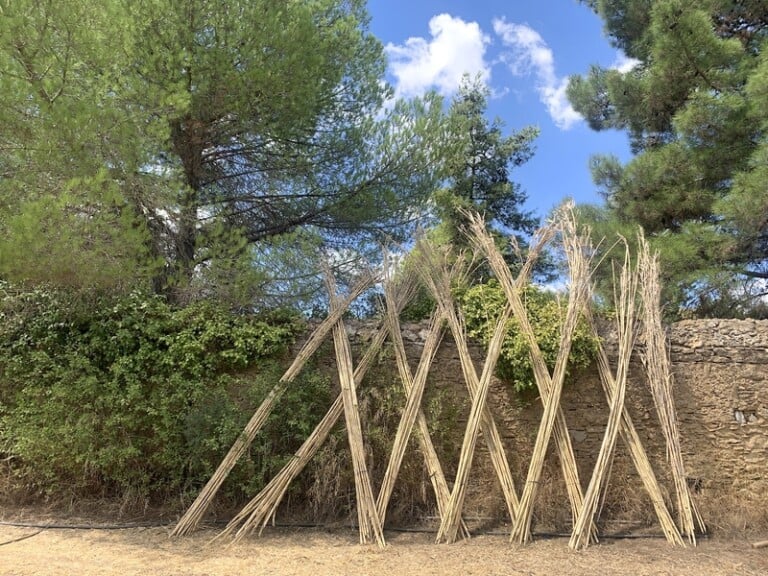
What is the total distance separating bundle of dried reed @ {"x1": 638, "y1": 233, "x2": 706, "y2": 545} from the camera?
3.64m

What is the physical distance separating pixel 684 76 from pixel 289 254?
524 centimetres

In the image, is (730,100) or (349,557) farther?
(730,100)

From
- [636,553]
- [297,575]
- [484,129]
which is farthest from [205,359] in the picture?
[484,129]

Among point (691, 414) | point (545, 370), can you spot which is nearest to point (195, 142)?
point (545, 370)

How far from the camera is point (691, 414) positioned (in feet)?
14.0

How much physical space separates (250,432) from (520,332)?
221 centimetres

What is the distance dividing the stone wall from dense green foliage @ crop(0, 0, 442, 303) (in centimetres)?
212

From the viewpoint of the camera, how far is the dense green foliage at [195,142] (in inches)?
154

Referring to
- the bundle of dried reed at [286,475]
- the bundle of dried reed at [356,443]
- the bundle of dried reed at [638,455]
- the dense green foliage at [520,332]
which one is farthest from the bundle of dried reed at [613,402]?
the bundle of dried reed at [286,475]

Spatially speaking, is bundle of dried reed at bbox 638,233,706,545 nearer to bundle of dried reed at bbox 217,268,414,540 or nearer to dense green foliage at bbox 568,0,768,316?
dense green foliage at bbox 568,0,768,316

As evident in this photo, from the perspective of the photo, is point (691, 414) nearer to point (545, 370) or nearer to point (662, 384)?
point (662, 384)

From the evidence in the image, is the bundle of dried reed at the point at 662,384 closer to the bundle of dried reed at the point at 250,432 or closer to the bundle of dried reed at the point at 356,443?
the bundle of dried reed at the point at 356,443

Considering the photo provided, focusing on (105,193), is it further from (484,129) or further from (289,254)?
(484,129)

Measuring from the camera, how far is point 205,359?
416 cm
